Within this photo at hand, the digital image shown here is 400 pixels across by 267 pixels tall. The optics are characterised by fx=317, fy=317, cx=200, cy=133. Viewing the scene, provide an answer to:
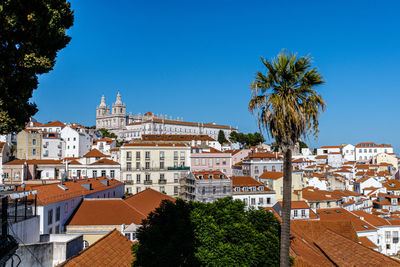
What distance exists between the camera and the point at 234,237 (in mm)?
15438

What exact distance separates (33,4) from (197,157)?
2048 inches

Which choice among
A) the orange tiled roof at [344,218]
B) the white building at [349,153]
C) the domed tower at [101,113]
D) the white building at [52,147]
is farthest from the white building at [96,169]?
the domed tower at [101,113]

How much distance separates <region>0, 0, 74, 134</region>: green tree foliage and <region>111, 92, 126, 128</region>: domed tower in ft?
577

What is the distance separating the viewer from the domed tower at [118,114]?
593ft

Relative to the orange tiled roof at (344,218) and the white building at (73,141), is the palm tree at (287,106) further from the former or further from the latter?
the white building at (73,141)

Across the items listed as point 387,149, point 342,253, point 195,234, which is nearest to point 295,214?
point 342,253

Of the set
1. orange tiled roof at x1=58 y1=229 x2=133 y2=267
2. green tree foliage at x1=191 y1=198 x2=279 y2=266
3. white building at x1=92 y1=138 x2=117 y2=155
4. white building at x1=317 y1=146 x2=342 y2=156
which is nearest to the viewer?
orange tiled roof at x1=58 y1=229 x2=133 y2=267

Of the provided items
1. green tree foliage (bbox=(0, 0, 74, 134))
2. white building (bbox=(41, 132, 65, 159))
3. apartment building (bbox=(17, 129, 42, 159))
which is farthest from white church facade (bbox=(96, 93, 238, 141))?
green tree foliage (bbox=(0, 0, 74, 134))

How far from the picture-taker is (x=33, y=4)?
8.63 m

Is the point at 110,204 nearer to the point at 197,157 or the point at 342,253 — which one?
the point at 342,253

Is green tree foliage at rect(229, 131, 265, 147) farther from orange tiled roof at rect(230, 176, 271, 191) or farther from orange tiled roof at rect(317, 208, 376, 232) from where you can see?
orange tiled roof at rect(317, 208, 376, 232)

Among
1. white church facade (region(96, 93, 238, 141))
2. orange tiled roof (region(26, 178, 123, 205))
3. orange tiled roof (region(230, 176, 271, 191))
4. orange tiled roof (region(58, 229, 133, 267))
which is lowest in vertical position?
orange tiled roof (region(230, 176, 271, 191))

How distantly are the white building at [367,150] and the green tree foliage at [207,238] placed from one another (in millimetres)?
145533

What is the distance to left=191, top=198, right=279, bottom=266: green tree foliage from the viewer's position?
1458cm
